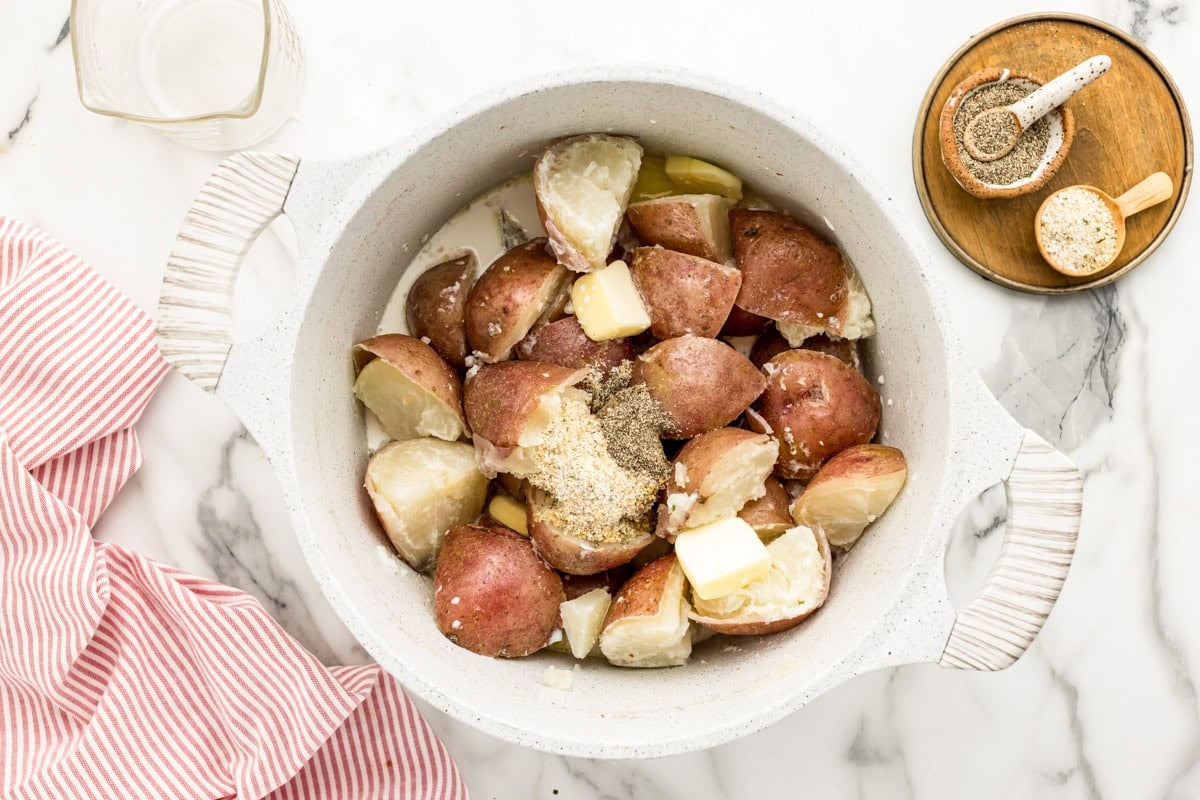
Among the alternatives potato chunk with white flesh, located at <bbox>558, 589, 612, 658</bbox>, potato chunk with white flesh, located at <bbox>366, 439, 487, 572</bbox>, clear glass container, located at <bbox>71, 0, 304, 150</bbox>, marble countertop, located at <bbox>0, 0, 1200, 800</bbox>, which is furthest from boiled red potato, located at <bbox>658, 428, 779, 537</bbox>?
clear glass container, located at <bbox>71, 0, 304, 150</bbox>

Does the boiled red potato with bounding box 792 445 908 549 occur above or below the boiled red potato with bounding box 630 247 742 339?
below

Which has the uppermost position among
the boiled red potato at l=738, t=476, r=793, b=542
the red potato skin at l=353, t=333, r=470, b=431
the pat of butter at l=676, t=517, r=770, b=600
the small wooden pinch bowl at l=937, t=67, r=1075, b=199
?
the small wooden pinch bowl at l=937, t=67, r=1075, b=199

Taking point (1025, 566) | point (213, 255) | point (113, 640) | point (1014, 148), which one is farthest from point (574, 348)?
point (113, 640)

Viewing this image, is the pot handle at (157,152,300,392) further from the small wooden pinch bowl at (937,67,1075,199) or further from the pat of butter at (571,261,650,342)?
the small wooden pinch bowl at (937,67,1075,199)

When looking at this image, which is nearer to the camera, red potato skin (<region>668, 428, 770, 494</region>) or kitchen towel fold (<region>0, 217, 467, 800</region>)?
red potato skin (<region>668, 428, 770, 494</region>)

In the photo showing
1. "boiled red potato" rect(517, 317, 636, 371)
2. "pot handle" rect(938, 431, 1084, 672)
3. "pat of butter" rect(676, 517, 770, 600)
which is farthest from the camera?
"boiled red potato" rect(517, 317, 636, 371)

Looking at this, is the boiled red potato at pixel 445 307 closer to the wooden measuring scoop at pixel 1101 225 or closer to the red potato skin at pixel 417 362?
the red potato skin at pixel 417 362

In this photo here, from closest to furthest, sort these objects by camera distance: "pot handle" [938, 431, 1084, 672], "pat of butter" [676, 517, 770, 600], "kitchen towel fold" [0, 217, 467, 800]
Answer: "pot handle" [938, 431, 1084, 672]
"pat of butter" [676, 517, 770, 600]
"kitchen towel fold" [0, 217, 467, 800]
